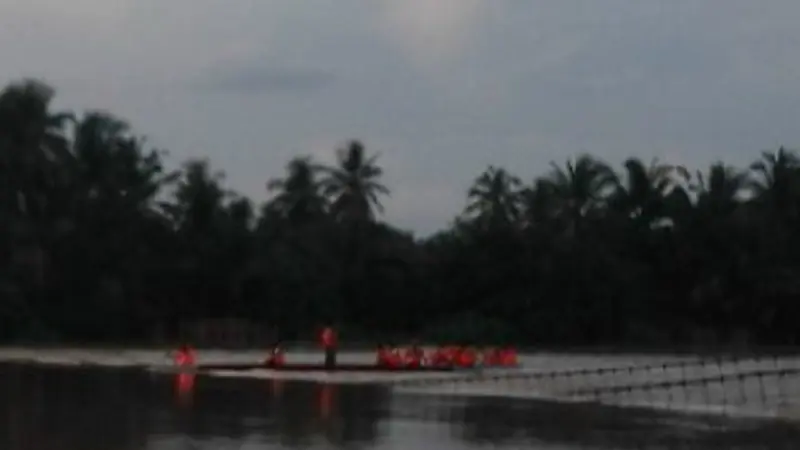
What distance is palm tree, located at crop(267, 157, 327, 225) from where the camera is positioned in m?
90.0

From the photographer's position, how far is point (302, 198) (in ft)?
296

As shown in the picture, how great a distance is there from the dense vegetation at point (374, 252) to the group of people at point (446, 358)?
25343 mm

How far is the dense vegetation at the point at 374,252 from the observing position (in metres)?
78.7

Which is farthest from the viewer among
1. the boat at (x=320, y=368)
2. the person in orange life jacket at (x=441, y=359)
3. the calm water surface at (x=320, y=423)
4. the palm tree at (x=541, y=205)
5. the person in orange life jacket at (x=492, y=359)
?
the palm tree at (x=541, y=205)

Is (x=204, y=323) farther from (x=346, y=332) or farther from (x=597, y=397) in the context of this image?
(x=597, y=397)

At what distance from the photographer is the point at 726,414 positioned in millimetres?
31609

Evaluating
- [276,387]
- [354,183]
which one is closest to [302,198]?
[354,183]

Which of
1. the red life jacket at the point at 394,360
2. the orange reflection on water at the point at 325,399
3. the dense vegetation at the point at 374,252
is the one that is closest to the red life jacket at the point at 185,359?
the red life jacket at the point at 394,360

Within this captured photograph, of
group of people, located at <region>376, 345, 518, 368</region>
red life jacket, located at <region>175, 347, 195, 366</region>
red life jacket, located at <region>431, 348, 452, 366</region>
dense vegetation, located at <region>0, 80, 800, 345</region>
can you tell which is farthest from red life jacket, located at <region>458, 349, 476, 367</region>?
dense vegetation, located at <region>0, 80, 800, 345</region>

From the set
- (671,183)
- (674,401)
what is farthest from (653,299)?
(674,401)

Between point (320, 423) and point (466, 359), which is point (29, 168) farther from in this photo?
point (320, 423)

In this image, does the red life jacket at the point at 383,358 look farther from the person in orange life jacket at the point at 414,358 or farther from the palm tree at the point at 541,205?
the palm tree at the point at 541,205

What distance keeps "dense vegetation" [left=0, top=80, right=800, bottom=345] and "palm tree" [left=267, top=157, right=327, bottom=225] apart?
12cm

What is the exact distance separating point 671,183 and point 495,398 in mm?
56744
